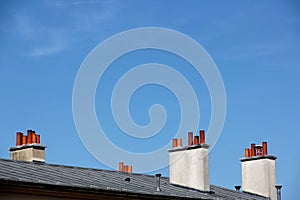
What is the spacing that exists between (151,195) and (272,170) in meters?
9.33

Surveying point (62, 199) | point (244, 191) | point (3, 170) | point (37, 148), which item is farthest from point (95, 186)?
point (244, 191)

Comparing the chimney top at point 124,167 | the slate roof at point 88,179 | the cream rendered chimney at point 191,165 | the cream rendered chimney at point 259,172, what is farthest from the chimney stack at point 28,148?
the cream rendered chimney at point 259,172

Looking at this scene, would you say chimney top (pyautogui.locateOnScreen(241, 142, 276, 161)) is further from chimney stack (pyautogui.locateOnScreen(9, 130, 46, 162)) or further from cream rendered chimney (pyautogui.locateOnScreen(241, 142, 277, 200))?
chimney stack (pyautogui.locateOnScreen(9, 130, 46, 162))

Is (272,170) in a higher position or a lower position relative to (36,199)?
higher

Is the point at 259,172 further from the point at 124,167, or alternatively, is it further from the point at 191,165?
the point at 124,167

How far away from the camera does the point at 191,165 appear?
25.5 metres

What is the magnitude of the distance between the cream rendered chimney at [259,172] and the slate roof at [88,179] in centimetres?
288

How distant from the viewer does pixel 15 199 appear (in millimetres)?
17453

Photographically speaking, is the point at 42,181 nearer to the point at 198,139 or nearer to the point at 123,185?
the point at 123,185

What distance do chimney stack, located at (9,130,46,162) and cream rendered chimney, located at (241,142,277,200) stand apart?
8339mm

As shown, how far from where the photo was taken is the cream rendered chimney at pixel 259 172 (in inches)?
1112

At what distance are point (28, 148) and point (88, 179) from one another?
4.58m

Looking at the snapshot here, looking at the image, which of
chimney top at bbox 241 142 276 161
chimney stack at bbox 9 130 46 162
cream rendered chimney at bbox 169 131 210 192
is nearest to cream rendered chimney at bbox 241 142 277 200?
chimney top at bbox 241 142 276 161

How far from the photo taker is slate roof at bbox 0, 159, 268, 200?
1836cm
